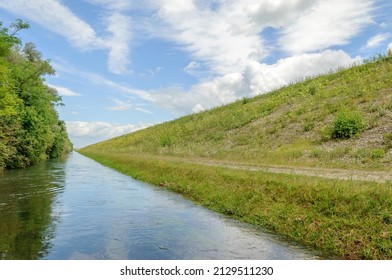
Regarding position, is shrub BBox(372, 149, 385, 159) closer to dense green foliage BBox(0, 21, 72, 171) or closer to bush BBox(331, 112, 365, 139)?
bush BBox(331, 112, 365, 139)

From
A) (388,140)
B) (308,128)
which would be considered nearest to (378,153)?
(388,140)

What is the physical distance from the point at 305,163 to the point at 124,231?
1802 cm

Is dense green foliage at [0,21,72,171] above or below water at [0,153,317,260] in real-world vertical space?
above

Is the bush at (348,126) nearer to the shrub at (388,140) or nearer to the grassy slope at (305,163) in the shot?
the grassy slope at (305,163)

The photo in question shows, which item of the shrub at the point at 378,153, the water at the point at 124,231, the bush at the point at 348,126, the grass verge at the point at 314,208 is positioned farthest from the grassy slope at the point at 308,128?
the water at the point at 124,231

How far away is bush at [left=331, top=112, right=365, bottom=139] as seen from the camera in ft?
107

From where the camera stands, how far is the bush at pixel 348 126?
3266 centimetres

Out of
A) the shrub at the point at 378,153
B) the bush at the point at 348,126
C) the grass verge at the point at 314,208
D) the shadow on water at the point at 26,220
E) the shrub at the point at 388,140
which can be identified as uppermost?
the bush at the point at 348,126

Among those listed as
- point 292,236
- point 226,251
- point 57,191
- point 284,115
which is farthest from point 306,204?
point 284,115

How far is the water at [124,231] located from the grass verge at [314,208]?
0.83 meters

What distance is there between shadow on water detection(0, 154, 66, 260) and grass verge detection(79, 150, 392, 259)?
25.2 feet

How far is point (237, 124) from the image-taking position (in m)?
56.1

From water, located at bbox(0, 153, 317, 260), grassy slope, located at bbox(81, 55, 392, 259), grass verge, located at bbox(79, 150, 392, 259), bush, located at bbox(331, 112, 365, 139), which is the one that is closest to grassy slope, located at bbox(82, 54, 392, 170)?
grassy slope, located at bbox(81, 55, 392, 259)
